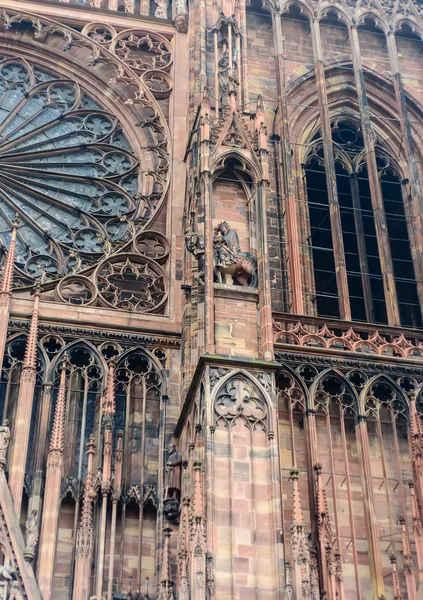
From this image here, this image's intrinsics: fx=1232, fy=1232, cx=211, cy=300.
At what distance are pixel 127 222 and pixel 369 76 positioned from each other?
621 cm

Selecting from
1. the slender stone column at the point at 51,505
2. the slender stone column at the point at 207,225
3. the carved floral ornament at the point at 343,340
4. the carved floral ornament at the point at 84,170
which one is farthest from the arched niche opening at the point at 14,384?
the carved floral ornament at the point at 343,340

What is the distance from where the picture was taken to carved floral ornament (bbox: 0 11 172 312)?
21.6 m

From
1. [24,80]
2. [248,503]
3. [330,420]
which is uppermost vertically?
[24,80]

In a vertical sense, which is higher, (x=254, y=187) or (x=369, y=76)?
(x=369, y=76)

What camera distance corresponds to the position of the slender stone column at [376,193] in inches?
833

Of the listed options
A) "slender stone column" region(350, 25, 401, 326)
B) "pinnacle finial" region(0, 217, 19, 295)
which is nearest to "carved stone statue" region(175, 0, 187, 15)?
"slender stone column" region(350, 25, 401, 326)

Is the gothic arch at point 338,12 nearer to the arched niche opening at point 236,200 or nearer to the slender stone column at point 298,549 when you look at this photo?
the arched niche opening at point 236,200

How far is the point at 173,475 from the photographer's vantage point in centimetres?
1842

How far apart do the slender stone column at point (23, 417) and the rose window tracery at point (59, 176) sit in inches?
101

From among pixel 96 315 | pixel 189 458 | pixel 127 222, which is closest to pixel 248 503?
pixel 189 458

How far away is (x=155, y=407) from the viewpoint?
1984 centimetres

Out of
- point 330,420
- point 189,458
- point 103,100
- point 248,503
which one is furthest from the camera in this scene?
point 103,100

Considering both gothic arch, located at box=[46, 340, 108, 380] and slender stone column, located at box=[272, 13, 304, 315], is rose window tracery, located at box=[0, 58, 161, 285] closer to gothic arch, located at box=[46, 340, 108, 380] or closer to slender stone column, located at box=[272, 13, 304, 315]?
gothic arch, located at box=[46, 340, 108, 380]

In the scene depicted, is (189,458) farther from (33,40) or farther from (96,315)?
(33,40)
